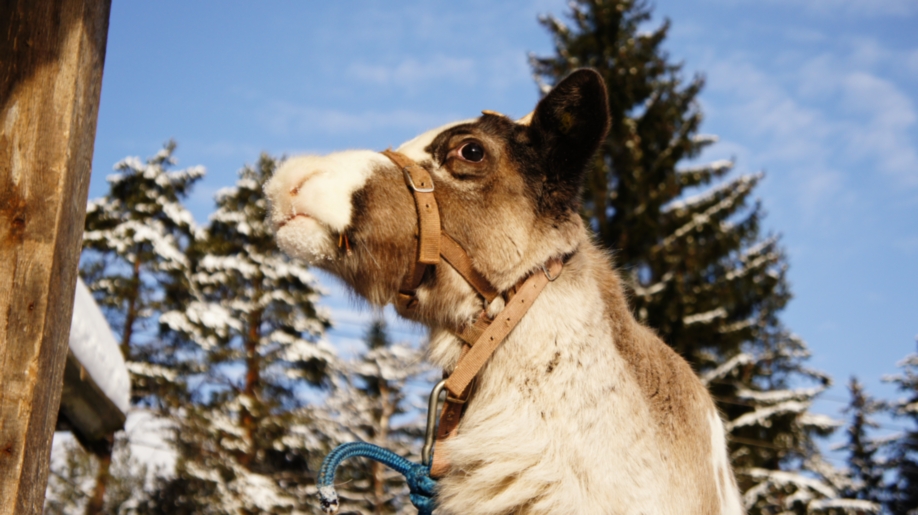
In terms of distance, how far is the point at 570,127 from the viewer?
2.72 metres

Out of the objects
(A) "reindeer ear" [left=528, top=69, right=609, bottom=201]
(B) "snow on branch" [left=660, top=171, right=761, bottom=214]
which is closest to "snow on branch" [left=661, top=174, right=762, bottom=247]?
(B) "snow on branch" [left=660, top=171, right=761, bottom=214]

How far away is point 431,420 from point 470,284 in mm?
504

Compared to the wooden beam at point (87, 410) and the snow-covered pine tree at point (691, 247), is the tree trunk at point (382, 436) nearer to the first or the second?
the snow-covered pine tree at point (691, 247)

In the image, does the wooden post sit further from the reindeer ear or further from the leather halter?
the reindeer ear

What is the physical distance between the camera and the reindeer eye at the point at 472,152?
8.94 feet

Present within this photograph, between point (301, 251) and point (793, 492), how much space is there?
60.6 ft

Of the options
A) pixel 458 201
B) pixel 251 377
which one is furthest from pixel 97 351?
pixel 251 377

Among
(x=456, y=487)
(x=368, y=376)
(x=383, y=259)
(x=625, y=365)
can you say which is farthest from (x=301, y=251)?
(x=368, y=376)

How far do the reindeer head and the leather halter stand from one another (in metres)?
0.03

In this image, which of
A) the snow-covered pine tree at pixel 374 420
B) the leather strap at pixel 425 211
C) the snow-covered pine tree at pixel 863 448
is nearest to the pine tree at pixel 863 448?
the snow-covered pine tree at pixel 863 448

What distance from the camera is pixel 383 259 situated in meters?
2.56

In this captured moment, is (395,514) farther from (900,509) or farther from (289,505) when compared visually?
(900,509)

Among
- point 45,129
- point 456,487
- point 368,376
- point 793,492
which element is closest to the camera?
point 45,129

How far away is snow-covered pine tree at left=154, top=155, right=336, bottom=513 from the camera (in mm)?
18672
